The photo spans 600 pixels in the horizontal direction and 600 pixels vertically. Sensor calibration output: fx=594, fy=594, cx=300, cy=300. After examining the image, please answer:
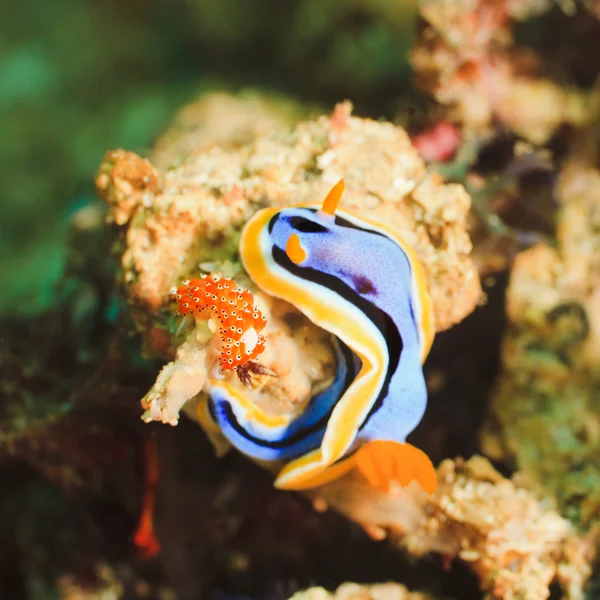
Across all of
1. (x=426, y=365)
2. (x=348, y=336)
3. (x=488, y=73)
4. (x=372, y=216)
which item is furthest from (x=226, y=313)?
(x=488, y=73)

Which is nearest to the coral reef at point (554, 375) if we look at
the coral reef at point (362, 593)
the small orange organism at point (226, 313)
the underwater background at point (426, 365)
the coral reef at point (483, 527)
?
the underwater background at point (426, 365)

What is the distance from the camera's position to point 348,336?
1956 mm

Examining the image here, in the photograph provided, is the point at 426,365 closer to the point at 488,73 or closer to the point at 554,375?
the point at 554,375

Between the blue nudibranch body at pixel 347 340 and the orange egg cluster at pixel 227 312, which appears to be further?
the blue nudibranch body at pixel 347 340

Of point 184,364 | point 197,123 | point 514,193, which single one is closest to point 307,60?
point 197,123

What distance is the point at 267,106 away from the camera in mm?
4195

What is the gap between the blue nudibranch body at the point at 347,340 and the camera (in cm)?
196

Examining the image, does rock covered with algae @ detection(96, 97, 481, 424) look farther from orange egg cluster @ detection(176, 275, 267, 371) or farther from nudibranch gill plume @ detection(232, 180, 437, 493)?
orange egg cluster @ detection(176, 275, 267, 371)

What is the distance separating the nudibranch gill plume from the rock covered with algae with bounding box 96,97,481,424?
10 cm

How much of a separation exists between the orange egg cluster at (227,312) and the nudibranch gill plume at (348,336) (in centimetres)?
23

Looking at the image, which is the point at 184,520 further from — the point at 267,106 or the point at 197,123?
the point at 267,106

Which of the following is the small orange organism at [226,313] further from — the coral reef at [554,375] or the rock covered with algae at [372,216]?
the coral reef at [554,375]

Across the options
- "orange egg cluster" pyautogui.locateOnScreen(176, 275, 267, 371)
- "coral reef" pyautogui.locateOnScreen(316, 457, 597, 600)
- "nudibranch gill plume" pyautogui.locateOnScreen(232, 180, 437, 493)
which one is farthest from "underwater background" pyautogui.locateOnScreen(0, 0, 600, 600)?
"orange egg cluster" pyautogui.locateOnScreen(176, 275, 267, 371)

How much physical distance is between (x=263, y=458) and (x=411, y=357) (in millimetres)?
680
